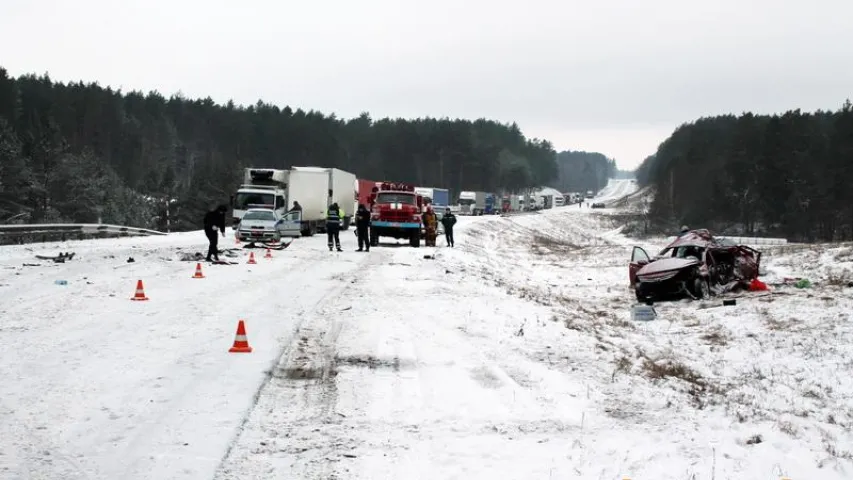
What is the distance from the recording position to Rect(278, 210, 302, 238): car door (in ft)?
107

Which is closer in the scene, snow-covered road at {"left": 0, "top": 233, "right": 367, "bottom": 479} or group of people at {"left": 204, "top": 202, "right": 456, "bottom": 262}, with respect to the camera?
snow-covered road at {"left": 0, "top": 233, "right": 367, "bottom": 479}

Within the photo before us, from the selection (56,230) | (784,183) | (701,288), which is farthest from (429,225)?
(784,183)

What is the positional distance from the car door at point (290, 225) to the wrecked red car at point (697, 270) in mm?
16737

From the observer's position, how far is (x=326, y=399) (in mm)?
7652

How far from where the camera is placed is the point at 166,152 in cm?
11312

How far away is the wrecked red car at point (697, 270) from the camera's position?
19.9 metres

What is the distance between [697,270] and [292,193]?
22.0 meters

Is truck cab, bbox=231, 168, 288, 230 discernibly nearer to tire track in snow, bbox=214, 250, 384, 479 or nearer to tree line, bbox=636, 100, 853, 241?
tire track in snow, bbox=214, 250, 384, 479

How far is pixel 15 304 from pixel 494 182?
434 feet

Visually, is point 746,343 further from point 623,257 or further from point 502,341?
point 623,257

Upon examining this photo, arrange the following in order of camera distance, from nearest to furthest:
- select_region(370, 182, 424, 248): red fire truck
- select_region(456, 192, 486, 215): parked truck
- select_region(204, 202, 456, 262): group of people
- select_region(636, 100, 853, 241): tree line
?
select_region(204, 202, 456, 262): group of people, select_region(370, 182, 424, 248): red fire truck, select_region(636, 100, 853, 241): tree line, select_region(456, 192, 486, 215): parked truck

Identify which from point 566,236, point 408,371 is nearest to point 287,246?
point 408,371

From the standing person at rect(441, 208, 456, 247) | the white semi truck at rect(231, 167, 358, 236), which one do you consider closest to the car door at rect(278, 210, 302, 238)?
the white semi truck at rect(231, 167, 358, 236)

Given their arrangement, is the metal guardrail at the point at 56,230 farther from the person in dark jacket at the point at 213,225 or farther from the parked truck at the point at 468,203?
the parked truck at the point at 468,203
